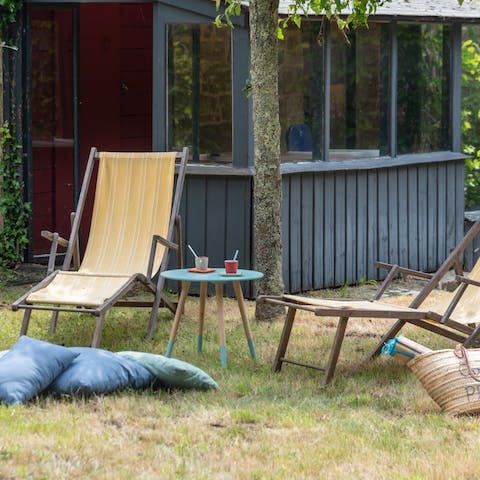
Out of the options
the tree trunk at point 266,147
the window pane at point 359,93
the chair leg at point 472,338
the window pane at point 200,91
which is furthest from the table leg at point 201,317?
the window pane at point 359,93

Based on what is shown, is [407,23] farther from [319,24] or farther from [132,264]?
[132,264]

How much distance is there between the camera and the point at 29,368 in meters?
5.69

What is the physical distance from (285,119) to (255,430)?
4.39 metres

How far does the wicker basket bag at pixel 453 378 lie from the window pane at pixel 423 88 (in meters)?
4.94

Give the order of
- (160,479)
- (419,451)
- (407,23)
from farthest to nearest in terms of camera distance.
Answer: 1. (407,23)
2. (419,451)
3. (160,479)

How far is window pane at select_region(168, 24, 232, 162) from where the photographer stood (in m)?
9.06

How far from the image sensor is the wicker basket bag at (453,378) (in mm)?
5488

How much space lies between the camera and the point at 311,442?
5059 mm

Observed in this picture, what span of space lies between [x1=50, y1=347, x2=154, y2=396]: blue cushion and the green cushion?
42 mm

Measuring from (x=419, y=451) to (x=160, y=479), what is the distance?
1.09m

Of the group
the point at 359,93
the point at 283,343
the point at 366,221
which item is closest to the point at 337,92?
the point at 359,93

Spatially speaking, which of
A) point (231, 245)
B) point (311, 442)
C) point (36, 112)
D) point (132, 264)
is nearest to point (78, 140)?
point (36, 112)

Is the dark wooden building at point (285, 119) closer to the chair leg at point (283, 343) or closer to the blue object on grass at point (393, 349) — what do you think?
the chair leg at point (283, 343)

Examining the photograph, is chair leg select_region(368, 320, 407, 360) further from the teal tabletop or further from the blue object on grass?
the teal tabletop
